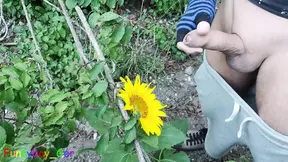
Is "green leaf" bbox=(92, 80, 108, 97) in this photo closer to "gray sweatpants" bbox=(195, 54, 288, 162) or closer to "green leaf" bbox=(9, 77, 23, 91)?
"green leaf" bbox=(9, 77, 23, 91)

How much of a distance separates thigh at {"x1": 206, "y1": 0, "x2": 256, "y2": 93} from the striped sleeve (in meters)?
0.08

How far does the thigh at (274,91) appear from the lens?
1170mm

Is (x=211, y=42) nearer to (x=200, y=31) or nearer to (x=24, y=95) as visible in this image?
(x=200, y=31)

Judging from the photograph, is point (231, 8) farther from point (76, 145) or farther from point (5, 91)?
point (76, 145)

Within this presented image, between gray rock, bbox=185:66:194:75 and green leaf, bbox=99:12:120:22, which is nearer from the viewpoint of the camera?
green leaf, bbox=99:12:120:22

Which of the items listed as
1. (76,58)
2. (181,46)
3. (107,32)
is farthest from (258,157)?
(76,58)

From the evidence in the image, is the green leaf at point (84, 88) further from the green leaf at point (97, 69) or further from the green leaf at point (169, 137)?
the green leaf at point (169, 137)

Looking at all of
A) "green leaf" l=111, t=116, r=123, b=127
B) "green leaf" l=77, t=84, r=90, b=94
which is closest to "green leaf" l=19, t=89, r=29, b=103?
"green leaf" l=77, t=84, r=90, b=94

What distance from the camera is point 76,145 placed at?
1.84 meters

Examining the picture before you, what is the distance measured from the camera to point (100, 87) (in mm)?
956

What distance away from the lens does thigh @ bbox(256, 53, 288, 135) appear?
1170 mm

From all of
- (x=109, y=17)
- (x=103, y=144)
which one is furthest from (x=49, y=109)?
(x=109, y=17)

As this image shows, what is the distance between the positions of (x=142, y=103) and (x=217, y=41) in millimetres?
248

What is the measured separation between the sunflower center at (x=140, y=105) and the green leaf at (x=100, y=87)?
67 millimetres
